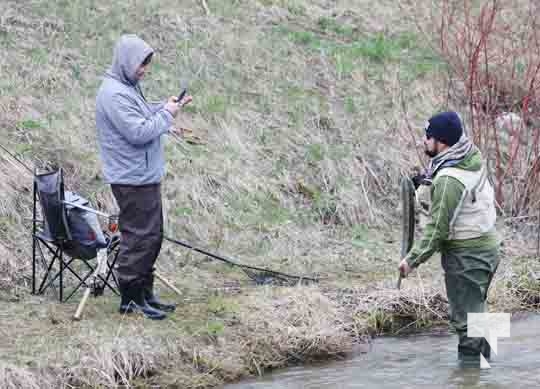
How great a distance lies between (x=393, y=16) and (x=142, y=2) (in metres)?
3.91

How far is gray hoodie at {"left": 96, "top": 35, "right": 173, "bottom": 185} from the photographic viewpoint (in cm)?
636

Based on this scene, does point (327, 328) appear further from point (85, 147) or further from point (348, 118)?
point (348, 118)

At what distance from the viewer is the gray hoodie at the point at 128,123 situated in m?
6.36

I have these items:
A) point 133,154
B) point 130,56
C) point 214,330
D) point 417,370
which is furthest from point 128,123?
point 417,370

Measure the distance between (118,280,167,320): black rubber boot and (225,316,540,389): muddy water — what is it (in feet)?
2.74

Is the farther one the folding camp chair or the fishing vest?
the folding camp chair

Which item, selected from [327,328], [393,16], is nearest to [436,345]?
[327,328]

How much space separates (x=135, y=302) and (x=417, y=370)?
202 cm

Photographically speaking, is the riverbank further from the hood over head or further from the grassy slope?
the hood over head

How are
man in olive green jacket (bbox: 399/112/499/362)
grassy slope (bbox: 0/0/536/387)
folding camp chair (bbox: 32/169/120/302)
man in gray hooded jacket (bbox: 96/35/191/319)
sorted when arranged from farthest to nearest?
folding camp chair (bbox: 32/169/120/302)
grassy slope (bbox: 0/0/536/387)
man in gray hooded jacket (bbox: 96/35/191/319)
man in olive green jacket (bbox: 399/112/499/362)

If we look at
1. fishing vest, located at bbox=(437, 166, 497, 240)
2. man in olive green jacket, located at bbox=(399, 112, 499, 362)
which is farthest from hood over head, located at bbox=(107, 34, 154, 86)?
fishing vest, located at bbox=(437, 166, 497, 240)

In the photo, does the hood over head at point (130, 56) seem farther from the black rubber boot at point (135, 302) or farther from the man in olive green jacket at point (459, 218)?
the man in olive green jacket at point (459, 218)

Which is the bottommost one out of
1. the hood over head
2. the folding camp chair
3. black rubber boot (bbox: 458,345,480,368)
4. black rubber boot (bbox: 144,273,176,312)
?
black rubber boot (bbox: 458,345,480,368)

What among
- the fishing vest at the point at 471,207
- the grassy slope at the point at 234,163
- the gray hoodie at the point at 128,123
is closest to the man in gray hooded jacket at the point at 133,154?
the gray hoodie at the point at 128,123
